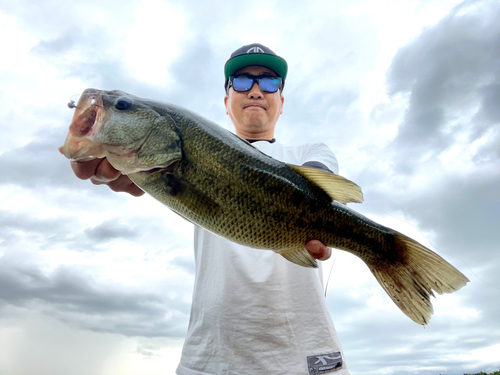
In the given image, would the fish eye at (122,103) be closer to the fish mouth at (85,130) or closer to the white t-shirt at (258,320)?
the fish mouth at (85,130)

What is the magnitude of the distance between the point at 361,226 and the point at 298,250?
67cm

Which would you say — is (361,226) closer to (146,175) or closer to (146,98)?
(146,175)

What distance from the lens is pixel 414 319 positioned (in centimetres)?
293

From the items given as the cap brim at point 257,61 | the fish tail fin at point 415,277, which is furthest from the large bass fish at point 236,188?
the cap brim at point 257,61

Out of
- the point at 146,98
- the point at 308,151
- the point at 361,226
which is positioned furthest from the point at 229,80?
the point at 361,226

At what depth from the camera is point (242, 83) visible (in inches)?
212

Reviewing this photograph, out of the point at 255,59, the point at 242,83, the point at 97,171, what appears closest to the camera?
the point at 97,171

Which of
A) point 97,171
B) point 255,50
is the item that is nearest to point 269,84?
point 255,50

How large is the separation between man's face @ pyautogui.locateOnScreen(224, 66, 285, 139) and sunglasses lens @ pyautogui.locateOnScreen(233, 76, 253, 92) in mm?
68

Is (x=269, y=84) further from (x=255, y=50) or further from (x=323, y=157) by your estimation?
(x=323, y=157)

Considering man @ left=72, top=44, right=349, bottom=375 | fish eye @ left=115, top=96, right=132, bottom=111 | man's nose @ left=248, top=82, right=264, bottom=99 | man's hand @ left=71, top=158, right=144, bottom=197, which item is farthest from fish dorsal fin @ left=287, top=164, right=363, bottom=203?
man's nose @ left=248, top=82, right=264, bottom=99

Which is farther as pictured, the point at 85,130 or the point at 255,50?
the point at 255,50

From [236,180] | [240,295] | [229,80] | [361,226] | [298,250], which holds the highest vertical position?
[229,80]

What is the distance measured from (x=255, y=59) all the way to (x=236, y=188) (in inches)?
138
